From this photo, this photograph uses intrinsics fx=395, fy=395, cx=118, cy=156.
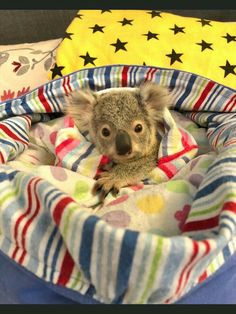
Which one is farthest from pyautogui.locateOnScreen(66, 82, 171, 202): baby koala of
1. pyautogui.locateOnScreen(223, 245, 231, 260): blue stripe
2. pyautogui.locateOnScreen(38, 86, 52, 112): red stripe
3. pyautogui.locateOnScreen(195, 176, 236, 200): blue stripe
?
pyautogui.locateOnScreen(223, 245, 231, 260): blue stripe

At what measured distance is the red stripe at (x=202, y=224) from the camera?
0.97 m

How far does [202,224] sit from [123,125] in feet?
1.67

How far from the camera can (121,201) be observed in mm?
1138

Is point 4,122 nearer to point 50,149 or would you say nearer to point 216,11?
point 50,149

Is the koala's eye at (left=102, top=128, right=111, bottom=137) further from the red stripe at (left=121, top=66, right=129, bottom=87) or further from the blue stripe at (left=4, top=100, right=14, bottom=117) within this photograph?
the blue stripe at (left=4, top=100, right=14, bottom=117)

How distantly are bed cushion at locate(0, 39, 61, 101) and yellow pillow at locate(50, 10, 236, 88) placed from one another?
0.17 meters

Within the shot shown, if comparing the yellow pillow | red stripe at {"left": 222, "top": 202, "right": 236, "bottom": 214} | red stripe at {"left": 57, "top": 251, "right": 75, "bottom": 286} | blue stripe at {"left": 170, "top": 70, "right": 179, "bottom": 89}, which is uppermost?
the yellow pillow

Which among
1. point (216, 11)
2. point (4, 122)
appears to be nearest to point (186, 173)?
point (4, 122)

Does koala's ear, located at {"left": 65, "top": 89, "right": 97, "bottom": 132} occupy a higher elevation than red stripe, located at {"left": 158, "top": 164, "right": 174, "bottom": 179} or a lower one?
higher

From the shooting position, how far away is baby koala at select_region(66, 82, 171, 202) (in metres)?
1.34

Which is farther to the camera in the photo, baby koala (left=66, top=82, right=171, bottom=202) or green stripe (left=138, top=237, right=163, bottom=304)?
baby koala (left=66, top=82, right=171, bottom=202)

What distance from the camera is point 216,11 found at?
2.18 meters

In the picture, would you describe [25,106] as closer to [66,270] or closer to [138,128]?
[138,128]

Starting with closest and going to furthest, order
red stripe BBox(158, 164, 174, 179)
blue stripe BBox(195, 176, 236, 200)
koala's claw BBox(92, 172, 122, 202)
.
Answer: blue stripe BBox(195, 176, 236, 200), koala's claw BBox(92, 172, 122, 202), red stripe BBox(158, 164, 174, 179)
